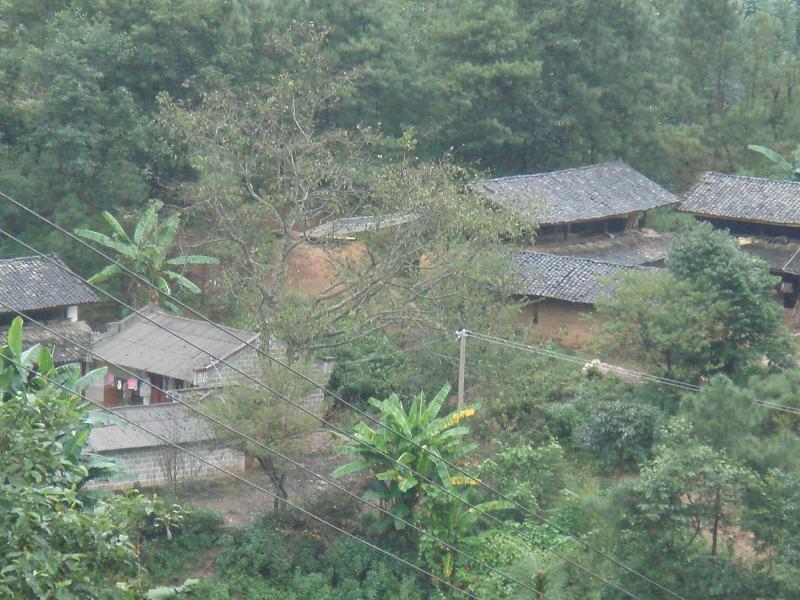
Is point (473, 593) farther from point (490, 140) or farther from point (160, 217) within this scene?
point (490, 140)

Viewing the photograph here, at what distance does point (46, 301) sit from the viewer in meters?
23.8

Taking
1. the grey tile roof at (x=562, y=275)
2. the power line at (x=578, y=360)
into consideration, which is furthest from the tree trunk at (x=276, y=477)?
the grey tile roof at (x=562, y=275)

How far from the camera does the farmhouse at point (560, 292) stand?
25.4 m

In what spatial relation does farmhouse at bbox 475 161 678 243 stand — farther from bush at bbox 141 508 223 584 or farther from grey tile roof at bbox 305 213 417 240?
bush at bbox 141 508 223 584

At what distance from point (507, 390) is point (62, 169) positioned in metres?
13.2

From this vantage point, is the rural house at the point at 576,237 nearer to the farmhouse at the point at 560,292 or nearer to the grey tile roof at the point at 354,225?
the farmhouse at the point at 560,292

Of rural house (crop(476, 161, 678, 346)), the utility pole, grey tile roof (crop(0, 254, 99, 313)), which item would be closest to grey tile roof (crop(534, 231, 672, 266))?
rural house (crop(476, 161, 678, 346))

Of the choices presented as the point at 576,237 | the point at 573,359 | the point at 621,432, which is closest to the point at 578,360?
the point at 573,359

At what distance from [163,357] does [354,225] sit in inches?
210

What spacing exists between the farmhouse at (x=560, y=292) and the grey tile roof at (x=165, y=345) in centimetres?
692

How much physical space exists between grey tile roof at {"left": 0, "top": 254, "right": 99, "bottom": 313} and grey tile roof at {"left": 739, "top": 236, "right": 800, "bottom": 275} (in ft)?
54.1

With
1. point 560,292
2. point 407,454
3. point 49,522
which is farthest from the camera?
point 560,292

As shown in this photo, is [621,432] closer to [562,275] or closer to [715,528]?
[715,528]

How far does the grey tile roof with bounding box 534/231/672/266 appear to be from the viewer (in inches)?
1183
